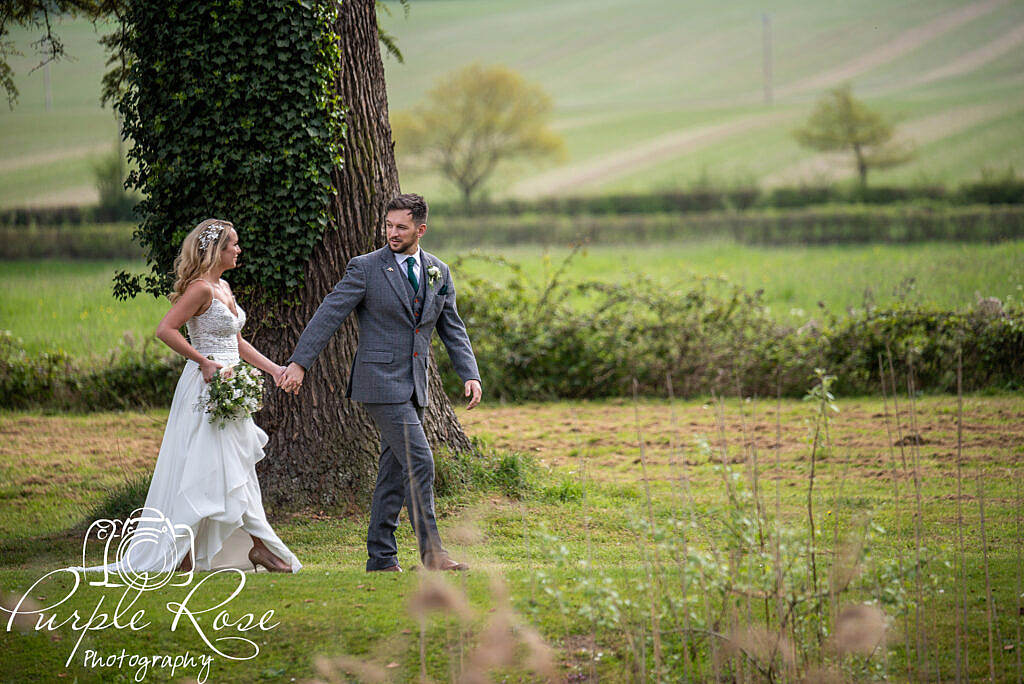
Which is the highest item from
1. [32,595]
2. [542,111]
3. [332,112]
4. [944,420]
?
[542,111]

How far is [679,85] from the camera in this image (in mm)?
62812

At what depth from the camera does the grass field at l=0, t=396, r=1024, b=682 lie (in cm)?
433

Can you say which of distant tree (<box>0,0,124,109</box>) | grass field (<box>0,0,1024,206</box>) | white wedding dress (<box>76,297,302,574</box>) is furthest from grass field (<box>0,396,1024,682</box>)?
grass field (<box>0,0,1024,206</box>)

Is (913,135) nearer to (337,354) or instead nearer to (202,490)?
(337,354)

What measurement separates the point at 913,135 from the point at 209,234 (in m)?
43.9

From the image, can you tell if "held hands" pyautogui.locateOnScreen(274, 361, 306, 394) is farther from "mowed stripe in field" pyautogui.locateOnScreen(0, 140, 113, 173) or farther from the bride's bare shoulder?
"mowed stripe in field" pyautogui.locateOnScreen(0, 140, 113, 173)

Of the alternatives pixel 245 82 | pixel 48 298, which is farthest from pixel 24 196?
pixel 245 82

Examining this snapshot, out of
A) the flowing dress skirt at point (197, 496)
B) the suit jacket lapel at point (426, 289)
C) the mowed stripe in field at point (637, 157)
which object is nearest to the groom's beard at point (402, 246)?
the suit jacket lapel at point (426, 289)

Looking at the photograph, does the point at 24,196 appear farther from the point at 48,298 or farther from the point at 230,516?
the point at 230,516

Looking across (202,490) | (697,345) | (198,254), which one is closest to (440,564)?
(202,490)

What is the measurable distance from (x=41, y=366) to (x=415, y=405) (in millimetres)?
9260

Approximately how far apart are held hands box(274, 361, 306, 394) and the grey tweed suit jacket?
37mm

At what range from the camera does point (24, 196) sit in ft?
76.5

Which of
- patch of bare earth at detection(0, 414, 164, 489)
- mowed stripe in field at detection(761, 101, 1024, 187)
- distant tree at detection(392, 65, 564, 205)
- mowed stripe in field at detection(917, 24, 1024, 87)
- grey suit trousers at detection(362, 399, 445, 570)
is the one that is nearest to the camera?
grey suit trousers at detection(362, 399, 445, 570)
